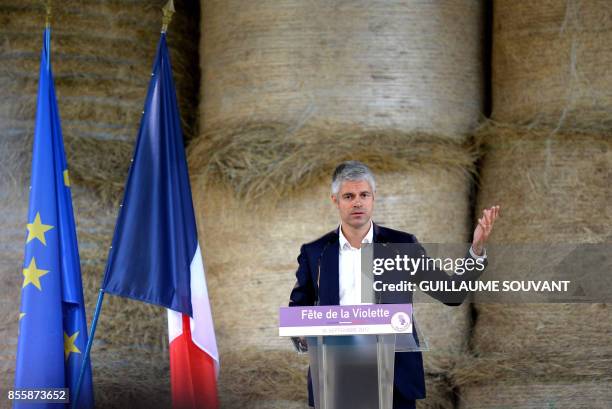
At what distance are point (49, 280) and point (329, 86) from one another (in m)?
1.12

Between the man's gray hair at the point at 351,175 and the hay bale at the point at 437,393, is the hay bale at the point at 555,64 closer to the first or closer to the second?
the hay bale at the point at 437,393

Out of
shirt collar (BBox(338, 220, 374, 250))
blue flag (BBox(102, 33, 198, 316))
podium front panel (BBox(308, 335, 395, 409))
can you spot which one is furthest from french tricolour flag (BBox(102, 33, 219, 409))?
podium front panel (BBox(308, 335, 395, 409))

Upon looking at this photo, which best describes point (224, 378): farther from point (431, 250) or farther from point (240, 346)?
point (431, 250)

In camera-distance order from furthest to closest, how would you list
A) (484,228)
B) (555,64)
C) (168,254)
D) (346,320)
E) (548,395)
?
(555,64)
(548,395)
(168,254)
(484,228)
(346,320)

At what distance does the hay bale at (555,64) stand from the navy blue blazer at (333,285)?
1279 mm

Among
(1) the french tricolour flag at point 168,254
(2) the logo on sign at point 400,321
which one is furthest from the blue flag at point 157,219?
(2) the logo on sign at point 400,321

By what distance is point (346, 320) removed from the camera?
98.0 inches

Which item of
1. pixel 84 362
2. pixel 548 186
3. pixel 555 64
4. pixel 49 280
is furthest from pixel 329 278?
pixel 555 64

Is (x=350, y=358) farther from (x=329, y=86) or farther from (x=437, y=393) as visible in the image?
(x=329, y=86)

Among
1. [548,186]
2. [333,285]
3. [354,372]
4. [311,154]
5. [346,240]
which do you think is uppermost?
[311,154]

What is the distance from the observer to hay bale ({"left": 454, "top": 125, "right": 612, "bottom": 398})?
390 cm

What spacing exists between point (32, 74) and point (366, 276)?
203 cm

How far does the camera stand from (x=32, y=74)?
4.31m

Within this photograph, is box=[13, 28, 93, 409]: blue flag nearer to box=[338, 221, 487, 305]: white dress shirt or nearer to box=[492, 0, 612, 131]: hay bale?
box=[338, 221, 487, 305]: white dress shirt
